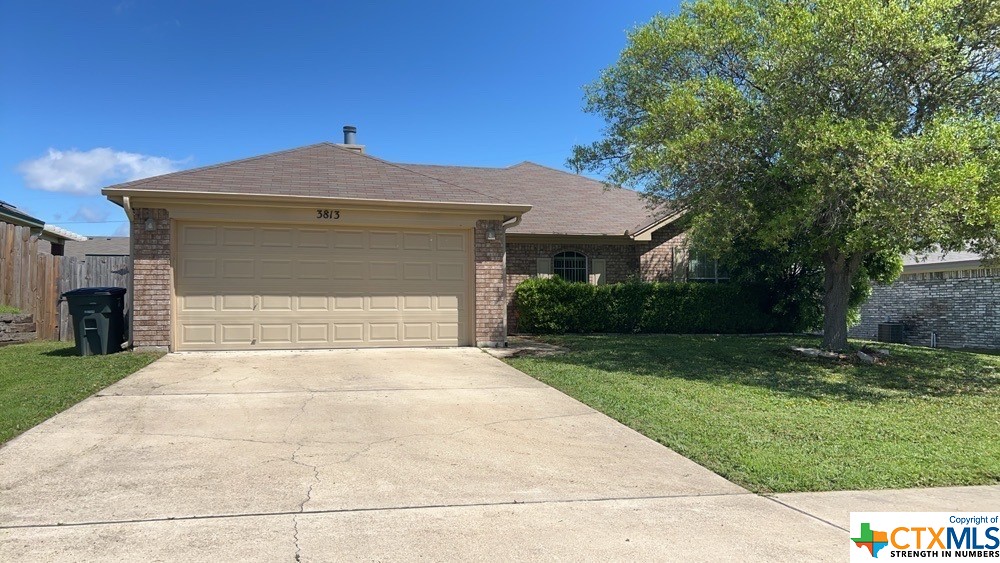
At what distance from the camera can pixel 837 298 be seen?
12.7 m

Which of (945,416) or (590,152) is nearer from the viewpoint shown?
(945,416)

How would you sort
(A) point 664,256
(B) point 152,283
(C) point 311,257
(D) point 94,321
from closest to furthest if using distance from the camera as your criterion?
(D) point 94,321 < (B) point 152,283 < (C) point 311,257 < (A) point 664,256

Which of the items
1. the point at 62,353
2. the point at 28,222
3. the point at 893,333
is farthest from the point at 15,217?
the point at 893,333

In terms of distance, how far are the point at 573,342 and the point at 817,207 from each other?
19.6 ft

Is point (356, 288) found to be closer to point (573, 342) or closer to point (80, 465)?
point (573, 342)

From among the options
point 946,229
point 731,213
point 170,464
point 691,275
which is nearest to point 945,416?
point 946,229

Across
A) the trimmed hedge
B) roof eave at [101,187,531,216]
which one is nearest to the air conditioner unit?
the trimmed hedge

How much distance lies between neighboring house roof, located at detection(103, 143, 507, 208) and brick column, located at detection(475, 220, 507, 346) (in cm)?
69

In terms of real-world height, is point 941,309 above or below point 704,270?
below

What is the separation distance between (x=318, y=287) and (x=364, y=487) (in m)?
7.69

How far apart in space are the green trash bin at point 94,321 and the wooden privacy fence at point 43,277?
173cm

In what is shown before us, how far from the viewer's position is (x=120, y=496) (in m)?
4.59

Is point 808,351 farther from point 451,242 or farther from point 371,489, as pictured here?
point 371,489

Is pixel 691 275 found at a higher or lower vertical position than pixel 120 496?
higher
